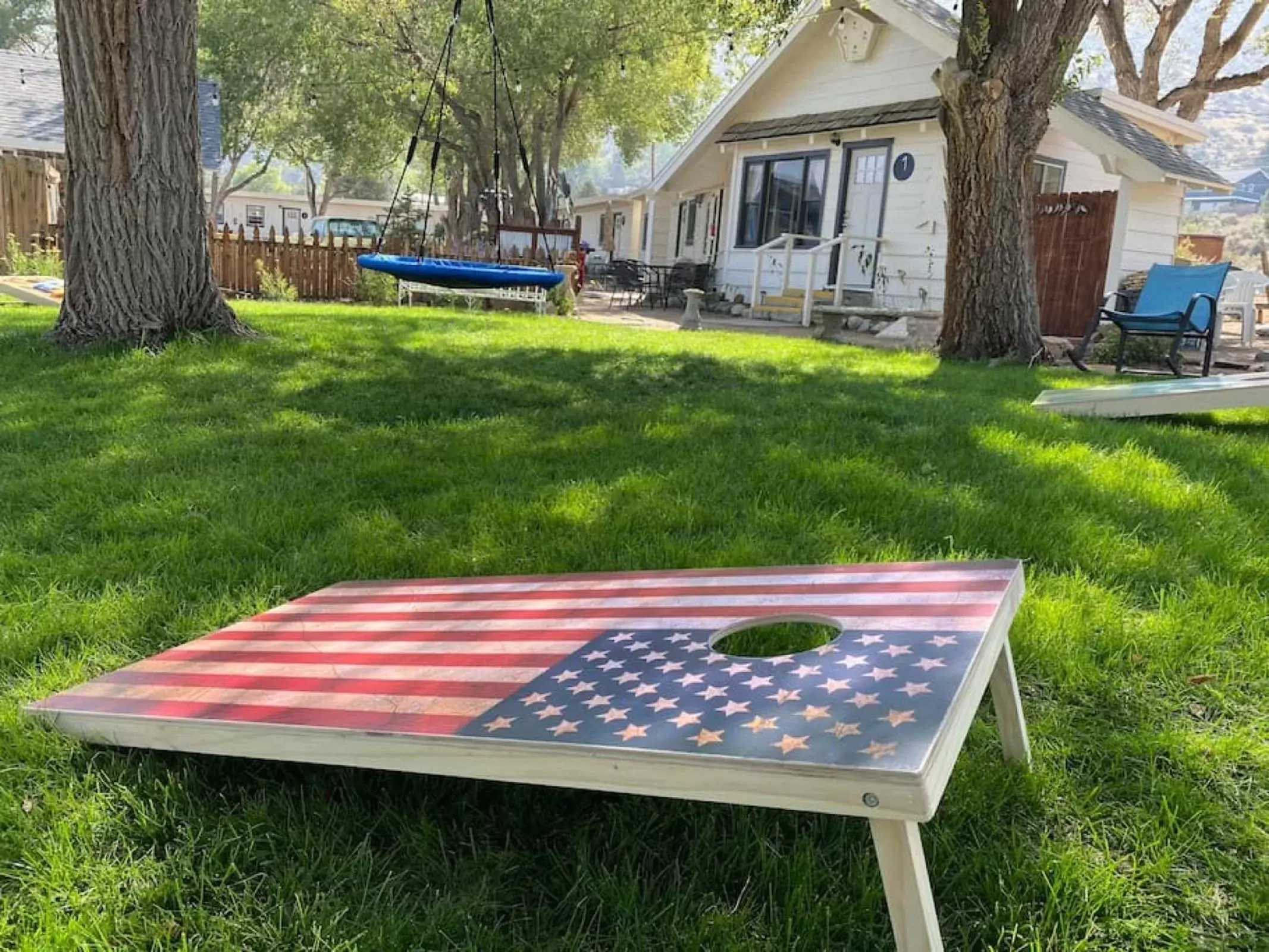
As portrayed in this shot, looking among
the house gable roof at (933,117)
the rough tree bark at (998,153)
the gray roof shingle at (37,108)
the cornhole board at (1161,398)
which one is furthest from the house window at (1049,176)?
the gray roof shingle at (37,108)

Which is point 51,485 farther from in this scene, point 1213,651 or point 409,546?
point 1213,651

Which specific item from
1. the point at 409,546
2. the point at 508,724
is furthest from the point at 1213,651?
the point at 409,546

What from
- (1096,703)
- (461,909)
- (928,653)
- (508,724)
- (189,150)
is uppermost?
(189,150)

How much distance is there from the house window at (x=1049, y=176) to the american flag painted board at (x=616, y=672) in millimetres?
13119

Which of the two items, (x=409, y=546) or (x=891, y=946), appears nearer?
(x=891, y=946)

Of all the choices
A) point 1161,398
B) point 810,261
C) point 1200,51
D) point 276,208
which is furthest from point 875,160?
point 276,208

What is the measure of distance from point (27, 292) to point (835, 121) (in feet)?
36.7

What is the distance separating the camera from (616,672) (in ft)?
4.85

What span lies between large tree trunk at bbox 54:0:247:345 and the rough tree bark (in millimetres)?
5780

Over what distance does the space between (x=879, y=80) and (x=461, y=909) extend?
586 inches

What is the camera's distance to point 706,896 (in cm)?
143

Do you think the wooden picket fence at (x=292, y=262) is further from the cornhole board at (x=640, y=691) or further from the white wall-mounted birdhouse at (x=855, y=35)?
the cornhole board at (x=640, y=691)

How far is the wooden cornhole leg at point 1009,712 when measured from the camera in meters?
1.65

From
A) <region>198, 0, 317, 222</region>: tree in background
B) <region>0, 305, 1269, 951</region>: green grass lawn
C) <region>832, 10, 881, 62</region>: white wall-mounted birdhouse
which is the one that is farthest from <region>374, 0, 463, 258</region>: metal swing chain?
<region>198, 0, 317, 222</region>: tree in background
